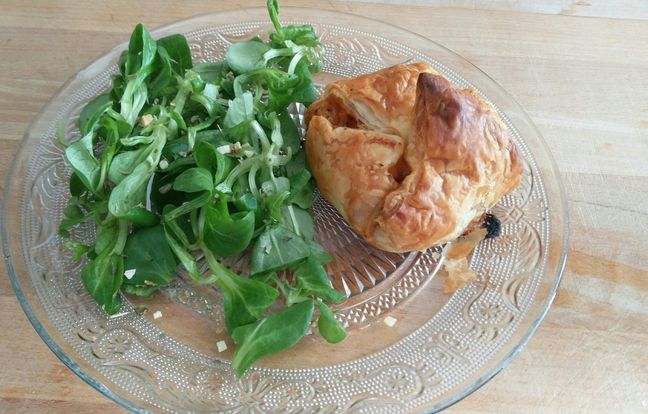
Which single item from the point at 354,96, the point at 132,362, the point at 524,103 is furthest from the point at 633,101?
the point at 132,362

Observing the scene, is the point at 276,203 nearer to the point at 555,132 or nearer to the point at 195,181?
the point at 195,181

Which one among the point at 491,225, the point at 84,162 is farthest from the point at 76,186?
the point at 491,225

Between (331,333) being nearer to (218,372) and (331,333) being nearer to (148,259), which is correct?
(218,372)

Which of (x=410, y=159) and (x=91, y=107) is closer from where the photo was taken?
(x=410, y=159)

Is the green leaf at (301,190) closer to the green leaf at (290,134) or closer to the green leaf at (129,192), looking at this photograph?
the green leaf at (290,134)

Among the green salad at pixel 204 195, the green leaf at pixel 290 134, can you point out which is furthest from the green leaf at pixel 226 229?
the green leaf at pixel 290 134

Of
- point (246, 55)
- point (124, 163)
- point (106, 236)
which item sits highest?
point (246, 55)

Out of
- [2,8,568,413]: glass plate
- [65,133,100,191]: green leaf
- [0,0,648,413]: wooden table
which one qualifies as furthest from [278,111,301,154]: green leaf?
[0,0,648,413]: wooden table
